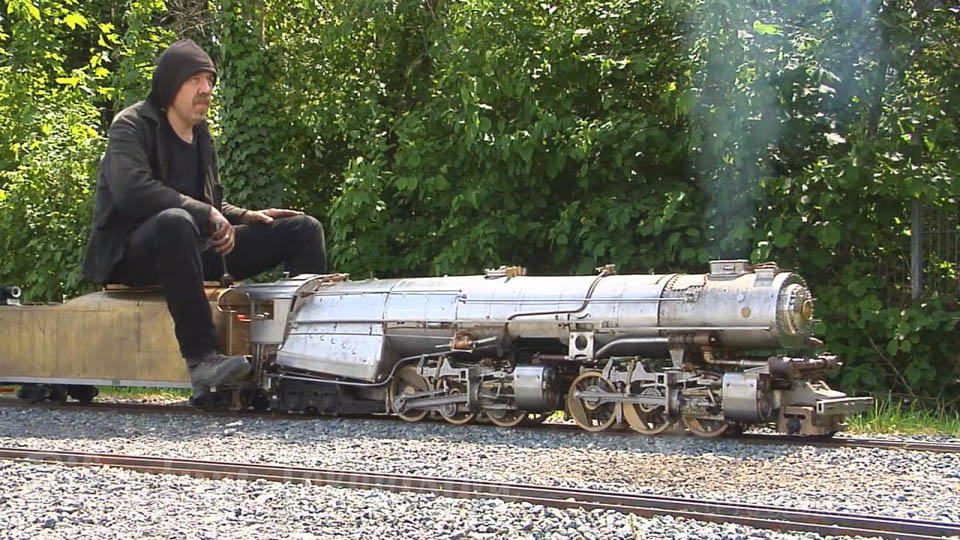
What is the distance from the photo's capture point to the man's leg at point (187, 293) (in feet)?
25.8

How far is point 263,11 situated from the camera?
13.3m

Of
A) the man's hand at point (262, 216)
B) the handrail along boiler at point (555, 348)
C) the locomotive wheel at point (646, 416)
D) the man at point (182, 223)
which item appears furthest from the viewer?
the man's hand at point (262, 216)

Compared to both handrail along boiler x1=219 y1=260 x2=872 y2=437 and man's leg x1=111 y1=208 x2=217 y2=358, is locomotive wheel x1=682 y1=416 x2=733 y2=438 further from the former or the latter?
man's leg x1=111 y1=208 x2=217 y2=358

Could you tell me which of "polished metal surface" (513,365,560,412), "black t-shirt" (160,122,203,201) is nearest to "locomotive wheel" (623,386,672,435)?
"polished metal surface" (513,365,560,412)

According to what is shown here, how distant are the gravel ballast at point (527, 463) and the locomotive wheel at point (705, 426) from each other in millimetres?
140

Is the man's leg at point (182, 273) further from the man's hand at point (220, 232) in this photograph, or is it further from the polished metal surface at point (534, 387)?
the polished metal surface at point (534, 387)

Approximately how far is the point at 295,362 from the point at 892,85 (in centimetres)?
515

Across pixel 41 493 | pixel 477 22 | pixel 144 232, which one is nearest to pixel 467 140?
pixel 477 22

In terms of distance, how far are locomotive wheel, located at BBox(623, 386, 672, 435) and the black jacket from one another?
326 centimetres

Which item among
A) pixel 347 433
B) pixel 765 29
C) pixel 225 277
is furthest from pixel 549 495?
pixel 765 29

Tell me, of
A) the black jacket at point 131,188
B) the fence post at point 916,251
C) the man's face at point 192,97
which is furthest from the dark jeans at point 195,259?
the fence post at point 916,251

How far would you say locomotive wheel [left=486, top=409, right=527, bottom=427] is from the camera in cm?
755

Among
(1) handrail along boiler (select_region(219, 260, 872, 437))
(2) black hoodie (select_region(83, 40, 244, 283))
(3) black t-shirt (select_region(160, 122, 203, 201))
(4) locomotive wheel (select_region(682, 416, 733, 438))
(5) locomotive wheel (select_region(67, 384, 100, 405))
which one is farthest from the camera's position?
(5) locomotive wheel (select_region(67, 384, 100, 405))

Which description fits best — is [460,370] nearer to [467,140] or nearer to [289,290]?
[289,290]
